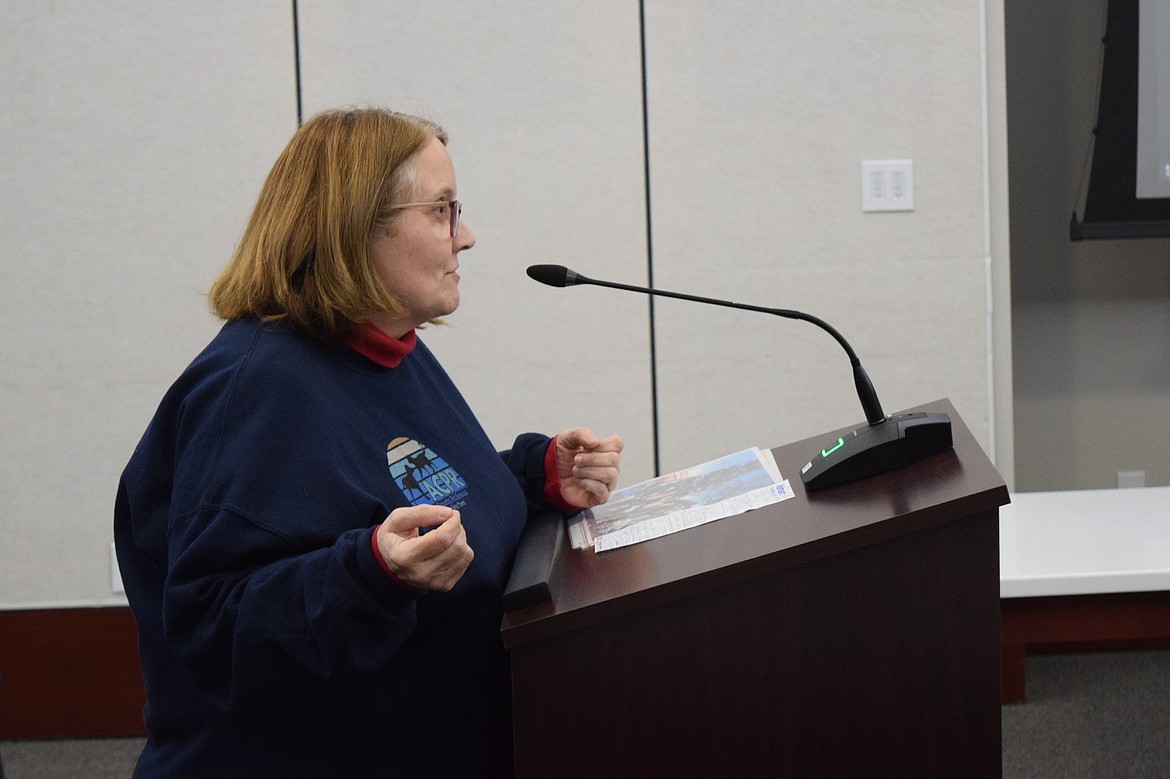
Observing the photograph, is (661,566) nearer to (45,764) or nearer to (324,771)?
(324,771)

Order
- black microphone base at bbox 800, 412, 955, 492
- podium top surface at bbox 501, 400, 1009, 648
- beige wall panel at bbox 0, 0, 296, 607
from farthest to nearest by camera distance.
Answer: beige wall panel at bbox 0, 0, 296, 607 → black microphone base at bbox 800, 412, 955, 492 → podium top surface at bbox 501, 400, 1009, 648

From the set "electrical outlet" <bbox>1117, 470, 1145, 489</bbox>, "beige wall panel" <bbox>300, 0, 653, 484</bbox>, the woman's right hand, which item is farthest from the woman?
"electrical outlet" <bbox>1117, 470, 1145, 489</bbox>

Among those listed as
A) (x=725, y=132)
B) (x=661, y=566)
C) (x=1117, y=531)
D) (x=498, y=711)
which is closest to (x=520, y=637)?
(x=661, y=566)

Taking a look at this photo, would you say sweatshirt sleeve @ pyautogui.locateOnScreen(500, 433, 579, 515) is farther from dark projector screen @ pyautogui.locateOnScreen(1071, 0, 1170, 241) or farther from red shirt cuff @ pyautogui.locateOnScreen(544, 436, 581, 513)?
dark projector screen @ pyautogui.locateOnScreen(1071, 0, 1170, 241)

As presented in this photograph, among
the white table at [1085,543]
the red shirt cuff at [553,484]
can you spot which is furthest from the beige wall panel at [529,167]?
the red shirt cuff at [553,484]

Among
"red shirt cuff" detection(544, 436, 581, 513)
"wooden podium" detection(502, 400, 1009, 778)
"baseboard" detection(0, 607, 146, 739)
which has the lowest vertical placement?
"baseboard" detection(0, 607, 146, 739)

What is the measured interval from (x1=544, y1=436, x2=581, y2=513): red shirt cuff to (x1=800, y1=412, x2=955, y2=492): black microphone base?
0.34 meters

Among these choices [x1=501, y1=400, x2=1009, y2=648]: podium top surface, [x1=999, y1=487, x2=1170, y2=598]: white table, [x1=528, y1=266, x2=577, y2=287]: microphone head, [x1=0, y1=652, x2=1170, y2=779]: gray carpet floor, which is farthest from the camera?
[x1=0, y1=652, x2=1170, y2=779]: gray carpet floor

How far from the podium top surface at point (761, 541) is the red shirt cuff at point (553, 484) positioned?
0.89 feet

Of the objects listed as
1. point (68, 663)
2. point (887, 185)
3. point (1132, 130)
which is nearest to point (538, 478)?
point (887, 185)

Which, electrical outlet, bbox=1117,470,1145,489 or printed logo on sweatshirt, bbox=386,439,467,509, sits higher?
printed logo on sweatshirt, bbox=386,439,467,509

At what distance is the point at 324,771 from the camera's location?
99cm

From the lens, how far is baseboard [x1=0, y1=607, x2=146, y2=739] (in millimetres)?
2555

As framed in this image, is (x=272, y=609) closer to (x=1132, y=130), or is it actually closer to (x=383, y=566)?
(x=383, y=566)
